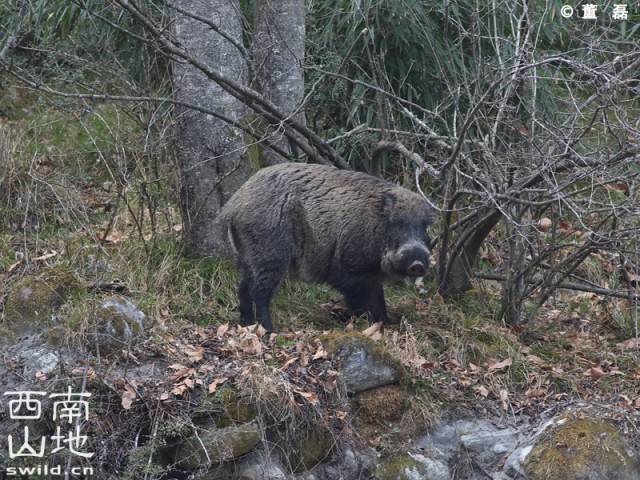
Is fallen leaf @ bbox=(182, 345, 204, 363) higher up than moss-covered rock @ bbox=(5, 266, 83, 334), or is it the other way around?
moss-covered rock @ bbox=(5, 266, 83, 334)

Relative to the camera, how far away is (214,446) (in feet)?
19.0

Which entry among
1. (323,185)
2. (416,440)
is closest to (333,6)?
(323,185)

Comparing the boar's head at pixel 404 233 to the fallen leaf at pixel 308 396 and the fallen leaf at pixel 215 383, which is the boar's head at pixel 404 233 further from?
the fallen leaf at pixel 215 383

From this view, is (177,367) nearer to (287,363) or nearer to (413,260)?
(287,363)

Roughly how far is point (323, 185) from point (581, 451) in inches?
99.7

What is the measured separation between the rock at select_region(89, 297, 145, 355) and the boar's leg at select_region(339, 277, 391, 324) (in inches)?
61.4

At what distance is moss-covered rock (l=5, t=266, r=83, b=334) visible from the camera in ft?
21.2

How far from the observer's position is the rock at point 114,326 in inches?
243

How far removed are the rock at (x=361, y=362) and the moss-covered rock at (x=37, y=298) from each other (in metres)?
1.74

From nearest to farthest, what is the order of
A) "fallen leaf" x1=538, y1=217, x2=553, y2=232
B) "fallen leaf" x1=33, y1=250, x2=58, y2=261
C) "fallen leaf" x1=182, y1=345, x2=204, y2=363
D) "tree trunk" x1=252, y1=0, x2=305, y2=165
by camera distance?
1. "fallen leaf" x1=182, y1=345, x2=204, y2=363
2. "fallen leaf" x1=33, y1=250, x2=58, y2=261
3. "tree trunk" x1=252, y1=0, x2=305, y2=165
4. "fallen leaf" x1=538, y1=217, x2=553, y2=232

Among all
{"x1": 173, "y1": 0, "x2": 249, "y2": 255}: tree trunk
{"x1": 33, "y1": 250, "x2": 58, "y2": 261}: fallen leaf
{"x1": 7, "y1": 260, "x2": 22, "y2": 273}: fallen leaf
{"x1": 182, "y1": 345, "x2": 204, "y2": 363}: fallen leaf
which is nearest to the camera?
{"x1": 182, "y1": 345, "x2": 204, "y2": 363}: fallen leaf

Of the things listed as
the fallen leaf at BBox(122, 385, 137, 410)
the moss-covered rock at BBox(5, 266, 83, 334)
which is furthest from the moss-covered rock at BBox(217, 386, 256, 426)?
the moss-covered rock at BBox(5, 266, 83, 334)

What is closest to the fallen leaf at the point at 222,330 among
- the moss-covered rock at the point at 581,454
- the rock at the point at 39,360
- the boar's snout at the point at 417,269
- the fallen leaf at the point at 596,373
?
the rock at the point at 39,360

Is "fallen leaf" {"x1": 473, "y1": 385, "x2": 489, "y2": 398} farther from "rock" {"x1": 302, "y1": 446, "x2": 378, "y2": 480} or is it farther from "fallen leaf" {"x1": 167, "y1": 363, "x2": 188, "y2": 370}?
"fallen leaf" {"x1": 167, "y1": 363, "x2": 188, "y2": 370}
